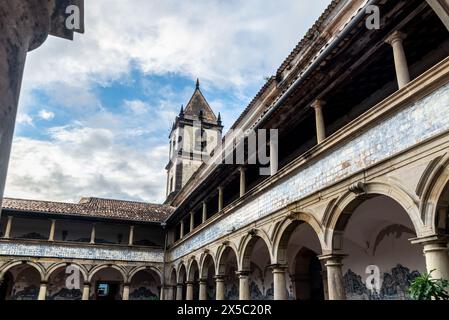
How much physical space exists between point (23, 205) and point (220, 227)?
13.1 m

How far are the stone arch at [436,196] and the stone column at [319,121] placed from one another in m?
2.76

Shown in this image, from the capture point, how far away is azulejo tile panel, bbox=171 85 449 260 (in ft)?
16.1

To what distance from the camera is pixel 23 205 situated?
2077cm

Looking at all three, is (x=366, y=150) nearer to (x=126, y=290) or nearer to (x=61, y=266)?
(x=126, y=290)

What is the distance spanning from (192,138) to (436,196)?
31.2 metres

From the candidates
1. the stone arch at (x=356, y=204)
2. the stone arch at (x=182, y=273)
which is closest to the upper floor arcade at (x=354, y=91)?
the stone arch at (x=356, y=204)

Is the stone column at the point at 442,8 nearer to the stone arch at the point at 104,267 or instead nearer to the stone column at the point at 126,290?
the stone arch at the point at 104,267

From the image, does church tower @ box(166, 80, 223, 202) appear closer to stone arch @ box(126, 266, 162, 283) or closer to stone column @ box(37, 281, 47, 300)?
stone arch @ box(126, 266, 162, 283)

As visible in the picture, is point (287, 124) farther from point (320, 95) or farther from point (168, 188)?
point (168, 188)

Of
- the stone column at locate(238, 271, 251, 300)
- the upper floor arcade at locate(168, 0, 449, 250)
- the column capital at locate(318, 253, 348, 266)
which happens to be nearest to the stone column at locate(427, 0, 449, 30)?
the upper floor arcade at locate(168, 0, 449, 250)

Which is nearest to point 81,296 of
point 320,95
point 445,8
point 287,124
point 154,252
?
point 154,252

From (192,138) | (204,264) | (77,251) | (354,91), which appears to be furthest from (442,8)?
(192,138)

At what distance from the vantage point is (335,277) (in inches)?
261

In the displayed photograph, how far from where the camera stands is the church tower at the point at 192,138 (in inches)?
1341
